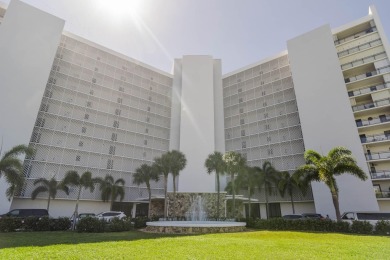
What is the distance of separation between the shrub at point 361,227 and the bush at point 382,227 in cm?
44

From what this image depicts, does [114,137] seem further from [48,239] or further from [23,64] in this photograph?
[48,239]

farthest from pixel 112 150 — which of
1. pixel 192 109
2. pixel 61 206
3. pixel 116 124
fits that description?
pixel 192 109

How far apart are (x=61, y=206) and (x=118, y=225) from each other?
72.0ft

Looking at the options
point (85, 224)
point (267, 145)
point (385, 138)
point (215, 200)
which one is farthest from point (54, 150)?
point (385, 138)

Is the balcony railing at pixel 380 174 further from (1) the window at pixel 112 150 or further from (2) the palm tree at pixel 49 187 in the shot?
(2) the palm tree at pixel 49 187

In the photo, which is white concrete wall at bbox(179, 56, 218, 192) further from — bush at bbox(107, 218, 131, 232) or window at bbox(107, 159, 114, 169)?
bush at bbox(107, 218, 131, 232)

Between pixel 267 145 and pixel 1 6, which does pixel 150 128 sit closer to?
pixel 267 145

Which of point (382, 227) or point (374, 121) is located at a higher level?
point (374, 121)

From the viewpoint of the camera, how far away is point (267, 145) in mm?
48094

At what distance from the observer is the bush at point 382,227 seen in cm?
2056

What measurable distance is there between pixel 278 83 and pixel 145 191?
35.6 metres

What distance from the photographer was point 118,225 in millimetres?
22703

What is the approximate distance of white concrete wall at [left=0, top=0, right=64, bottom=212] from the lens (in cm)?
3594

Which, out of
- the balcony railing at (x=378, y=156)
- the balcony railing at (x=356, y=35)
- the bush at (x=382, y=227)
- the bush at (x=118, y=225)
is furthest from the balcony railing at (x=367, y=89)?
the bush at (x=118, y=225)
